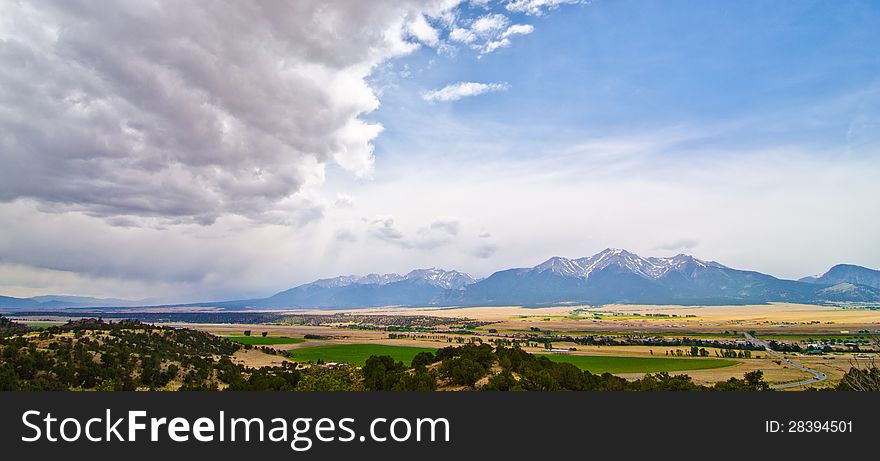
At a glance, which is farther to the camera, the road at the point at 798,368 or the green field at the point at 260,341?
the green field at the point at 260,341

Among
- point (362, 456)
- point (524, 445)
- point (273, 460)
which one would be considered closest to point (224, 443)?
point (273, 460)

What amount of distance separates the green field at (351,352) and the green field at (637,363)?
129 ft

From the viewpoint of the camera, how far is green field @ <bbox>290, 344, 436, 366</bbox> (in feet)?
372

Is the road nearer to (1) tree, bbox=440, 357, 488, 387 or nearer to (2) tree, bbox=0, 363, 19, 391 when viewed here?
(1) tree, bbox=440, 357, 488, 387

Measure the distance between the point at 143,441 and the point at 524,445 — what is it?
51.6 ft

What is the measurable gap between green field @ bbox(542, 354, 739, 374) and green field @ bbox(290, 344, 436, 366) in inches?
1542

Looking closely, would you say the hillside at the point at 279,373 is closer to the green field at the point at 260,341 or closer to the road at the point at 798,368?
the road at the point at 798,368

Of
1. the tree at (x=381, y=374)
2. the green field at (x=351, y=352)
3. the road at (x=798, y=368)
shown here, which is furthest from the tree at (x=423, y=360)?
the road at (x=798, y=368)

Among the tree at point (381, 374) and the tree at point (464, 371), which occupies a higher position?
the tree at point (464, 371)

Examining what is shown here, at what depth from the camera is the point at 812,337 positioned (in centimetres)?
16762

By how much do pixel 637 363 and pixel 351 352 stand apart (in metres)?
72.6

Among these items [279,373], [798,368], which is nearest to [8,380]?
[279,373]

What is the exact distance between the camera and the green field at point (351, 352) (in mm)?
113250

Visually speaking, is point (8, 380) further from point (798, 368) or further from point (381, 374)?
point (798, 368)
